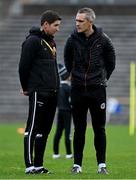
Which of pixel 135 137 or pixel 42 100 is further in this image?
→ pixel 135 137

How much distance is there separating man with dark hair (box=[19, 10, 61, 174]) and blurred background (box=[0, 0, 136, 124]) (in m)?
20.7

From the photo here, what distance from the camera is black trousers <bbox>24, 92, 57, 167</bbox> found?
→ 1230 cm

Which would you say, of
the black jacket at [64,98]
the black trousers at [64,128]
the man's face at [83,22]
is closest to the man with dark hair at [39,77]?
the man's face at [83,22]

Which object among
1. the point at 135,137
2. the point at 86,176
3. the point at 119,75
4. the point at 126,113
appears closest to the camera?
the point at 86,176

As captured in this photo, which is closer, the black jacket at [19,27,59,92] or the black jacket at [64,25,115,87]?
the black jacket at [19,27,59,92]

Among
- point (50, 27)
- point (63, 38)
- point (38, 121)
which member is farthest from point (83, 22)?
point (63, 38)

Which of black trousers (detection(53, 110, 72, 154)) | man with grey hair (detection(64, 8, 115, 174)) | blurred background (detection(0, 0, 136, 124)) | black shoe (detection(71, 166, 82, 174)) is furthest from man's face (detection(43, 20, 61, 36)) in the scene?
blurred background (detection(0, 0, 136, 124))

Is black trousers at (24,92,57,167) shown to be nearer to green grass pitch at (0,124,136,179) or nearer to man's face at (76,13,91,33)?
green grass pitch at (0,124,136,179)

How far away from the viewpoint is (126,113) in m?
33.7

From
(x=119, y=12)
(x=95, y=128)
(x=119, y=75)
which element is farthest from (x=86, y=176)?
(x=119, y=12)

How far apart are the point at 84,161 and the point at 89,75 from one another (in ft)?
12.2

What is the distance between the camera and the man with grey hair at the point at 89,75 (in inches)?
488

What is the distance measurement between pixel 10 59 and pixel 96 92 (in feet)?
84.8

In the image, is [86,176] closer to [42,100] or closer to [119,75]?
[42,100]
